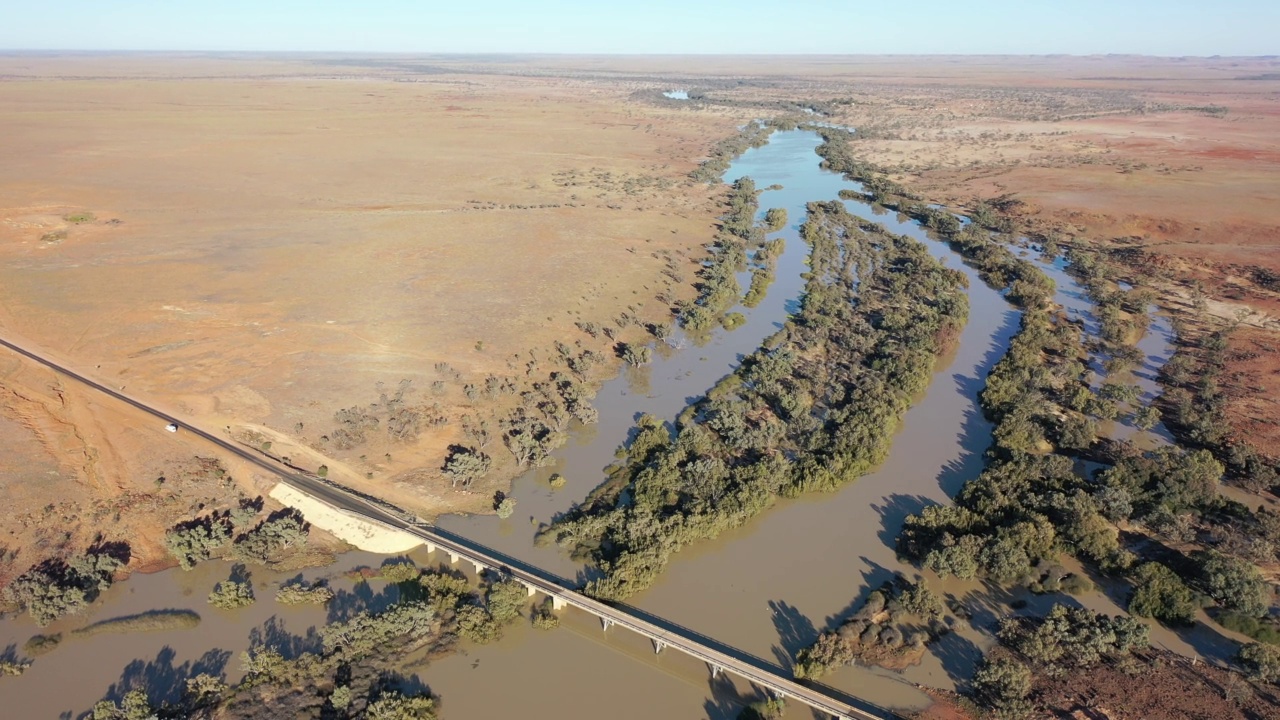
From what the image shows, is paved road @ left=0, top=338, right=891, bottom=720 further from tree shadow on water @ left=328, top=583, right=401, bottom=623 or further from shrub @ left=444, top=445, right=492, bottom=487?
shrub @ left=444, top=445, right=492, bottom=487

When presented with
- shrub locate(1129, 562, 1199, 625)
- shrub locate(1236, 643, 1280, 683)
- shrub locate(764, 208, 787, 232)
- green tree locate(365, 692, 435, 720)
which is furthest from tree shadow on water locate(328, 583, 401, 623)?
shrub locate(764, 208, 787, 232)

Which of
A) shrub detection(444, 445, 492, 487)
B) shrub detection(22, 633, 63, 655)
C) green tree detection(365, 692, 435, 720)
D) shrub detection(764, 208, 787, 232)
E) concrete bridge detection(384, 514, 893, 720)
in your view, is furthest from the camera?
shrub detection(764, 208, 787, 232)

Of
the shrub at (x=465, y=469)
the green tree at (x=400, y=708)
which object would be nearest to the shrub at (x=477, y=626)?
the green tree at (x=400, y=708)

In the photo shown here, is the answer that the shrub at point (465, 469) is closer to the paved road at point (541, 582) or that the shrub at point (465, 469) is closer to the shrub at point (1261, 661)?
the paved road at point (541, 582)

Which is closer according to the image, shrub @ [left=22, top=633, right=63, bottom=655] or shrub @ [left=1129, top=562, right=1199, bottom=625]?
shrub @ [left=22, top=633, right=63, bottom=655]

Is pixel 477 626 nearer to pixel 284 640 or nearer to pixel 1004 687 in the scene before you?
pixel 284 640
